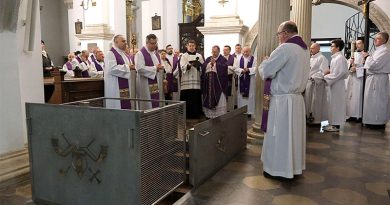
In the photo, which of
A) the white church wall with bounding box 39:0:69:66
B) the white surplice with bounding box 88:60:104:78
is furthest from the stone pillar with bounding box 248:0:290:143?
the white church wall with bounding box 39:0:69:66

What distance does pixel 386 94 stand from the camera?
7.29m

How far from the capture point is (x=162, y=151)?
130 inches

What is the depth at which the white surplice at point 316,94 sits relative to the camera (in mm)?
7414

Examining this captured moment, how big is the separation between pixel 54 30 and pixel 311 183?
1700 cm

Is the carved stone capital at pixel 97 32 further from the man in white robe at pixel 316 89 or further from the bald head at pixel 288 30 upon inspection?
the bald head at pixel 288 30

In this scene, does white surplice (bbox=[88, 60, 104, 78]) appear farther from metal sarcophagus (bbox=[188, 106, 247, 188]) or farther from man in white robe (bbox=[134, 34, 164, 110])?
metal sarcophagus (bbox=[188, 106, 247, 188])

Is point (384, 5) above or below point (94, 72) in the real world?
above

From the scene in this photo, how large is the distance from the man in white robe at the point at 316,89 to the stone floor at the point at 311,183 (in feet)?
6.52

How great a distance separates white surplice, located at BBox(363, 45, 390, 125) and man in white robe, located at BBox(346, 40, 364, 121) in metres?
0.80

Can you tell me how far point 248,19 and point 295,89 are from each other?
761 centimetres

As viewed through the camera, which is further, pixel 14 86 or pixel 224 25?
pixel 224 25

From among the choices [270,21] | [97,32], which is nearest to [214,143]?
[270,21]

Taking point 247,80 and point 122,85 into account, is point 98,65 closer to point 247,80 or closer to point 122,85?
point 122,85

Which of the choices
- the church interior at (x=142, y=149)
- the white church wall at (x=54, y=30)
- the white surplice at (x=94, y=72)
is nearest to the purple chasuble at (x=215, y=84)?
the church interior at (x=142, y=149)
